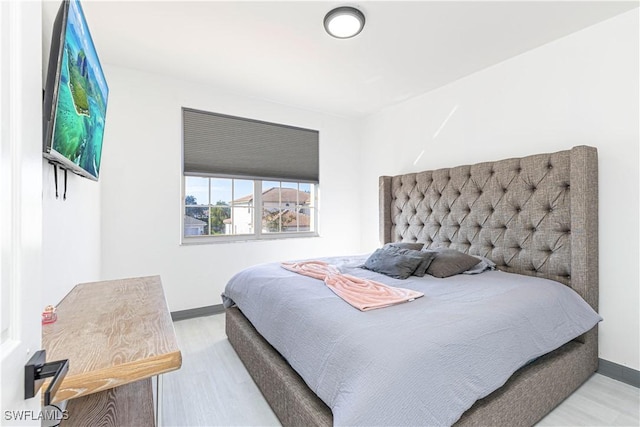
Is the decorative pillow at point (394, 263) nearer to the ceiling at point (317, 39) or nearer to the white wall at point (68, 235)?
the ceiling at point (317, 39)

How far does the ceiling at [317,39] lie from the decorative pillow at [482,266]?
5.45 feet

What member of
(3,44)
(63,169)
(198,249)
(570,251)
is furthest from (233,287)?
(570,251)

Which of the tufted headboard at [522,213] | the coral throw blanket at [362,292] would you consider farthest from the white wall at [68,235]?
the tufted headboard at [522,213]

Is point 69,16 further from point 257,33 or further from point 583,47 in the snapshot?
point 583,47

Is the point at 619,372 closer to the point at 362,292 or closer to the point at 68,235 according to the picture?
the point at 362,292

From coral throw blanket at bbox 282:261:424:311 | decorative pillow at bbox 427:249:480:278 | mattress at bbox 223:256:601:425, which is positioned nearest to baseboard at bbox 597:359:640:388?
mattress at bbox 223:256:601:425

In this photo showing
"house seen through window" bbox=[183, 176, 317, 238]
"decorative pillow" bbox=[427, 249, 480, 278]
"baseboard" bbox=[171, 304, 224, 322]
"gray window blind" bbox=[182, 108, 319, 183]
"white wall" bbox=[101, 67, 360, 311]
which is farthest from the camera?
"house seen through window" bbox=[183, 176, 317, 238]

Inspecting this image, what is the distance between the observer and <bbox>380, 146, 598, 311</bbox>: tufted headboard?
195 centimetres

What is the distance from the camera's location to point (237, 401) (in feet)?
5.79

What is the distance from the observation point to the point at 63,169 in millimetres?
1594

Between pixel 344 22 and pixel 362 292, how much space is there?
1.71 m

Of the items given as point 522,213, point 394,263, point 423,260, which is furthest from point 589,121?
point 394,263

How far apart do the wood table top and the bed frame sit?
663 millimetres

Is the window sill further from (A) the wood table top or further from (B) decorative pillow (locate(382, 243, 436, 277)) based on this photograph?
(B) decorative pillow (locate(382, 243, 436, 277))
